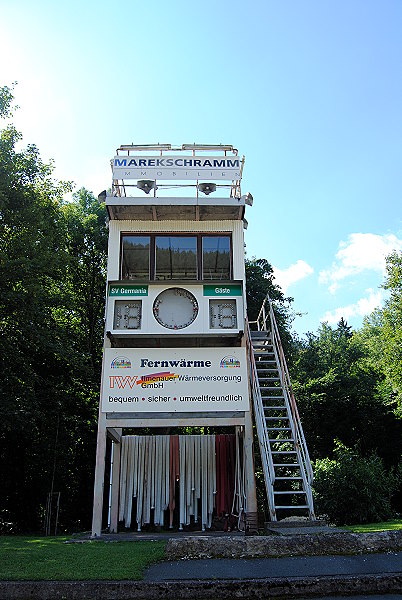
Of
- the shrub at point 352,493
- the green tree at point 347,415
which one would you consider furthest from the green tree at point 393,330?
the shrub at point 352,493

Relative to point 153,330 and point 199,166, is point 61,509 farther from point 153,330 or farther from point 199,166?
point 199,166

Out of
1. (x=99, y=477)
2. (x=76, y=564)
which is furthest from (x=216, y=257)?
(x=76, y=564)

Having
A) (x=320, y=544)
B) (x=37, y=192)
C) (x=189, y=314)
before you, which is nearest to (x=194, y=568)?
(x=320, y=544)

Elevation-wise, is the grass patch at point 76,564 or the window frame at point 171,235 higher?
the window frame at point 171,235

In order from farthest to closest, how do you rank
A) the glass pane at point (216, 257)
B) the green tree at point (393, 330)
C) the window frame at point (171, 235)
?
the green tree at point (393, 330) < the glass pane at point (216, 257) < the window frame at point (171, 235)

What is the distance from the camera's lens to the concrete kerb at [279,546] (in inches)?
241

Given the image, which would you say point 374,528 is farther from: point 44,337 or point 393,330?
point 393,330

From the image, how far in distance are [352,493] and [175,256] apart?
24.3 ft

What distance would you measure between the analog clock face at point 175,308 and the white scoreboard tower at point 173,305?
0.03m

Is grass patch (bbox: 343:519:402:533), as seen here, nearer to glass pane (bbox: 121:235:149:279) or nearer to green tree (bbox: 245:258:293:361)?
glass pane (bbox: 121:235:149:279)

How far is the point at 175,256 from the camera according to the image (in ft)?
45.5

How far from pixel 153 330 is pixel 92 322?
1384 cm

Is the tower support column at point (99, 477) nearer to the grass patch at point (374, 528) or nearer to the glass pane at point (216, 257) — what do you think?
the glass pane at point (216, 257)

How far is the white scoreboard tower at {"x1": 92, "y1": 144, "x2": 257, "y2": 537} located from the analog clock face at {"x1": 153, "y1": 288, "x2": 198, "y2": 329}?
1.0 inches
